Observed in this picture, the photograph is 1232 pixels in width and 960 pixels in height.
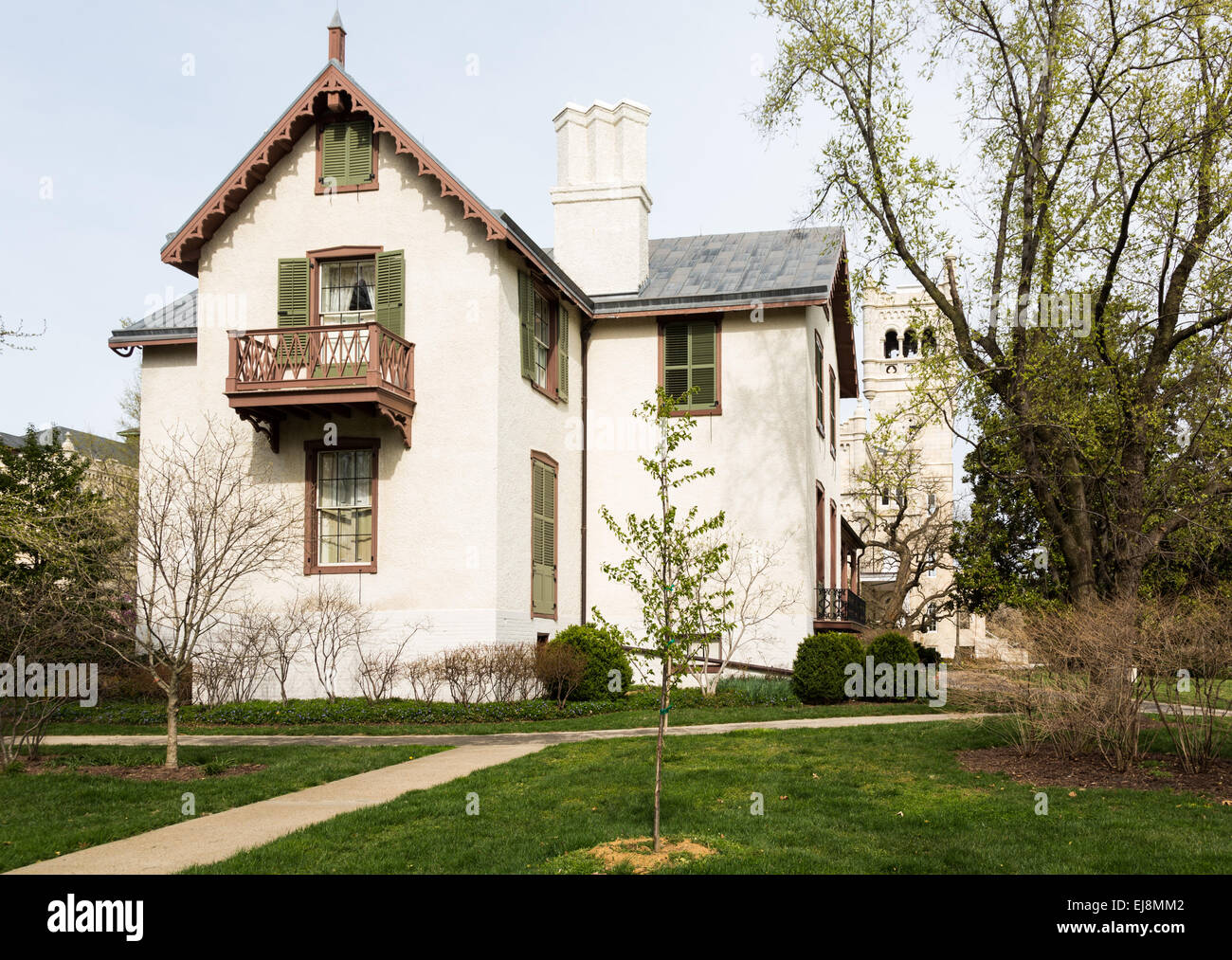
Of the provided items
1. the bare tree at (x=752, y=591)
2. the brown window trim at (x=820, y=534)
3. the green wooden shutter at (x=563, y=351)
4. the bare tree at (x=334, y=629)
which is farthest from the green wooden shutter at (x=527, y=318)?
the brown window trim at (x=820, y=534)

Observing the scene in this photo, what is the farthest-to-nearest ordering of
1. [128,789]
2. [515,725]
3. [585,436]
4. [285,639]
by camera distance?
[585,436], [285,639], [515,725], [128,789]

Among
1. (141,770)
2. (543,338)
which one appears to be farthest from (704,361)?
(141,770)

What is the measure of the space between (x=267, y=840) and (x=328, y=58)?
15.4 metres

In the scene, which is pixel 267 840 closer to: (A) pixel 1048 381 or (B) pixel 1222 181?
(A) pixel 1048 381

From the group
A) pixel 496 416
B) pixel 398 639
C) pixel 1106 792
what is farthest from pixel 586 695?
pixel 1106 792

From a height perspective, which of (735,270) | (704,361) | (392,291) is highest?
(735,270)

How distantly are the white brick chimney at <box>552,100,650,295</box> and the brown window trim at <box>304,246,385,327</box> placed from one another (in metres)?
5.51

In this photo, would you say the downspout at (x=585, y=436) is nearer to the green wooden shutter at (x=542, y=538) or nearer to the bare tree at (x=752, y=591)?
the green wooden shutter at (x=542, y=538)

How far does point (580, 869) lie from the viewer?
287 inches

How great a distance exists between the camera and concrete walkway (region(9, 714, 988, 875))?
7891mm

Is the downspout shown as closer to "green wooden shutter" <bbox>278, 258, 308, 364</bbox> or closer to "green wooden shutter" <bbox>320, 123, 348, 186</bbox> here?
"green wooden shutter" <bbox>320, 123, 348, 186</bbox>

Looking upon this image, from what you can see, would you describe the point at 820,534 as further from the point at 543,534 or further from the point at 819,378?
the point at 543,534

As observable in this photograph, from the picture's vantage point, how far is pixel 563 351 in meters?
22.1

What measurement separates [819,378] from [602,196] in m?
6.21
